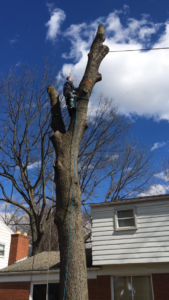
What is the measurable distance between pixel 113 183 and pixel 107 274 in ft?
30.4

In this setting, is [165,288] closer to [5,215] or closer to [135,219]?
[135,219]

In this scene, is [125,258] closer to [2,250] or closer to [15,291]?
[15,291]

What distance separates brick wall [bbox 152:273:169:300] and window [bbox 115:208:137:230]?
6.11ft

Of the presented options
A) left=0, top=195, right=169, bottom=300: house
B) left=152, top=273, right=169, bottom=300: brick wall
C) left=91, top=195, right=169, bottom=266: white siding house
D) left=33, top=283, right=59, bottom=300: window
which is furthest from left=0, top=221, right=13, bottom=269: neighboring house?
left=152, top=273, right=169, bottom=300: brick wall

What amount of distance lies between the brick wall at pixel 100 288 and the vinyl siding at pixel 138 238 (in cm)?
63

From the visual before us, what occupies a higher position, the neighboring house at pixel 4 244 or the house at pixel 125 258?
the neighboring house at pixel 4 244

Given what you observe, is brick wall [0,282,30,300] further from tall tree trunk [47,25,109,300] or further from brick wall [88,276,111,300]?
tall tree trunk [47,25,109,300]

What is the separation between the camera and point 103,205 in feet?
35.2

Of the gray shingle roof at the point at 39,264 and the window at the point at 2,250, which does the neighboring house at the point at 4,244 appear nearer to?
the window at the point at 2,250

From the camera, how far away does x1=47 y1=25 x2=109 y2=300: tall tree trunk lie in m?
3.67

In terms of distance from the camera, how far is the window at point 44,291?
10366 millimetres

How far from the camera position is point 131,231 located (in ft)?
32.9

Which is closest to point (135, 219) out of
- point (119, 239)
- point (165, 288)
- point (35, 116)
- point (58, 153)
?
point (119, 239)

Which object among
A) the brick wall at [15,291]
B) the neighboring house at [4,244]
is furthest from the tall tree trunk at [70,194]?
the neighboring house at [4,244]
